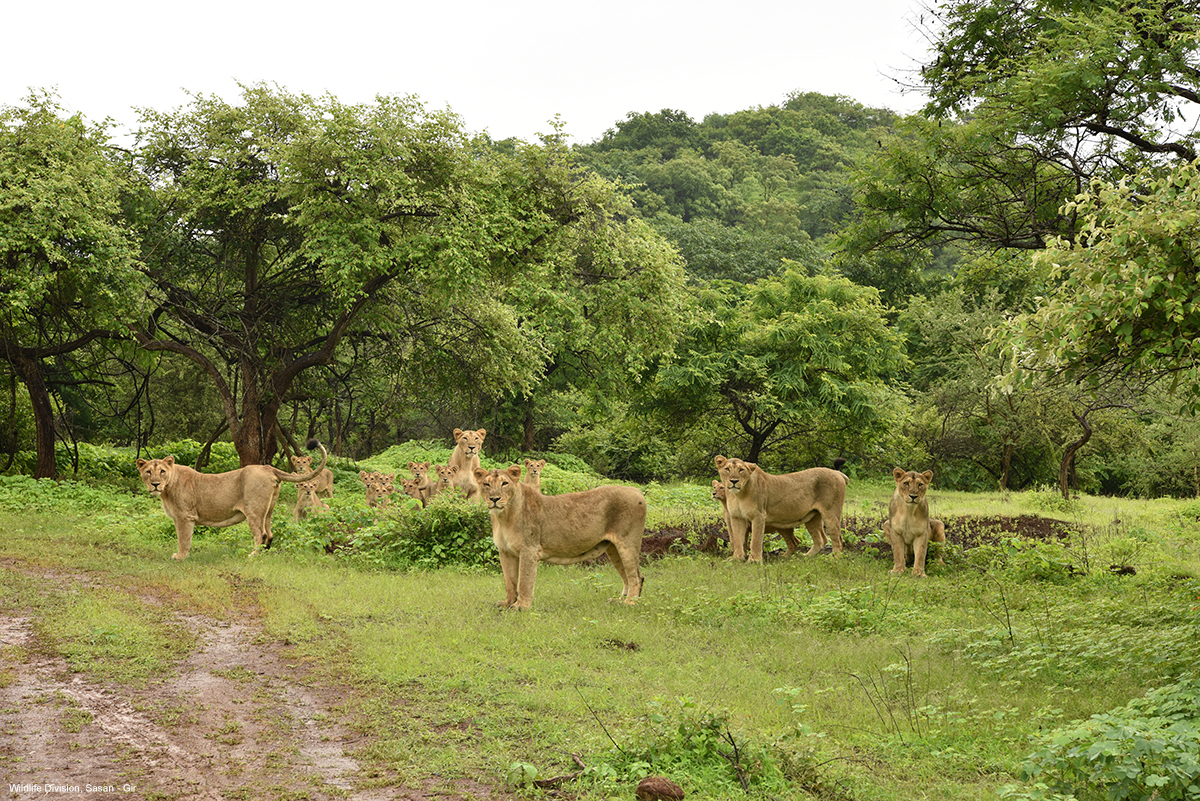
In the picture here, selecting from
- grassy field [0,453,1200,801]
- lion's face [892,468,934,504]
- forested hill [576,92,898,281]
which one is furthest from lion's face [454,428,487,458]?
forested hill [576,92,898,281]

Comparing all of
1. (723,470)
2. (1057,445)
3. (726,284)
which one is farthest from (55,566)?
(1057,445)

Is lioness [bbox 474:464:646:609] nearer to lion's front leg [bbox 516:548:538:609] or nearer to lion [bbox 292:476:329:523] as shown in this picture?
lion's front leg [bbox 516:548:538:609]

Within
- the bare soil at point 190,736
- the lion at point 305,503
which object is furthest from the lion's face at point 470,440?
the bare soil at point 190,736

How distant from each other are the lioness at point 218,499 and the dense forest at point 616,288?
573 cm

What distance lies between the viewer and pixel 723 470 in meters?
14.6

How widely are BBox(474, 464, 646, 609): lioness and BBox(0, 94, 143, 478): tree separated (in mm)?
11285

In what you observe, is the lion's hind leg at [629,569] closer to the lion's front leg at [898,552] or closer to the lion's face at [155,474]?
the lion's front leg at [898,552]

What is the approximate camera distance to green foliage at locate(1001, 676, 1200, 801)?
4941 mm

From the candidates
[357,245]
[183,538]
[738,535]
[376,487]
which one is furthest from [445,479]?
[738,535]

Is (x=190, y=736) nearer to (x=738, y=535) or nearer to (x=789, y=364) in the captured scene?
(x=738, y=535)

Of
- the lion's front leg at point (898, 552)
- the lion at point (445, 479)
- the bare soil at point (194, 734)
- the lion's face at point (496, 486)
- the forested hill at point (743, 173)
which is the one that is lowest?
the bare soil at point (194, 734)

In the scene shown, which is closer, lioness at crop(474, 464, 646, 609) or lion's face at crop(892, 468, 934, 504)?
lioness at crop(474, 464, 646, 609)

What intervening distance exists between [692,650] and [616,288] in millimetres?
18205

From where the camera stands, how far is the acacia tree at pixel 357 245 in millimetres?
19938
